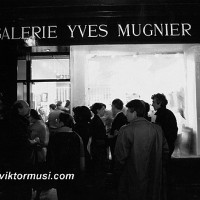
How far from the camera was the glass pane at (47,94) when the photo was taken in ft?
30.1

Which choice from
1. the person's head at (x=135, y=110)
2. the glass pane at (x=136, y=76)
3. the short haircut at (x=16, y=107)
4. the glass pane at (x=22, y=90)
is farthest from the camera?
the glass pane at (x=136, y=76)

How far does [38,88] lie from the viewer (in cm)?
917

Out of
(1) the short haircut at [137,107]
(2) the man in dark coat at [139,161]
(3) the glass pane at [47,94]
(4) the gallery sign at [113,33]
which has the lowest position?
(2) the man in dark coat at [139,161]

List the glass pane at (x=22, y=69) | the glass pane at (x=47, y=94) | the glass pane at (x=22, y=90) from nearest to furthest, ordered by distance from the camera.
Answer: the glass pane at (x=22, y=90) → the glass pane at (x=22, y=69) → the glass pane at (x=47, y=94)

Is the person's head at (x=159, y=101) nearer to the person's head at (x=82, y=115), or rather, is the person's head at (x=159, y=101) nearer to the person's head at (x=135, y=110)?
the person's head at (x=82, y=115)

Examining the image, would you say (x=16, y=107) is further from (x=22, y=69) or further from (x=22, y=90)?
(x=22, y=69)

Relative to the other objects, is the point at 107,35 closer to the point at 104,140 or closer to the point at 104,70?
the point at 104,140

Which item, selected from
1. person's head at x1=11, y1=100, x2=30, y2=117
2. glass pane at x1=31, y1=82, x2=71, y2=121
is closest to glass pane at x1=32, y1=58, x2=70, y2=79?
glass pane at x1=31, y1=82, x2=71, y2=121

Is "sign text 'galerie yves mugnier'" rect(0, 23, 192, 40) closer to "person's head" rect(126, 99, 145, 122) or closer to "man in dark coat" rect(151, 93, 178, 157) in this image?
"man in dark coat" rect(151, 93, 178, 157)

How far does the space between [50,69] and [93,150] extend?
3.38 metres

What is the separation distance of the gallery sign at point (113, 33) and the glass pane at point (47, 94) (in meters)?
2.20

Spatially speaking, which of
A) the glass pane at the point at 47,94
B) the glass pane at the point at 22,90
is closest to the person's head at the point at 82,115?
the glass pane at the point at 22,90

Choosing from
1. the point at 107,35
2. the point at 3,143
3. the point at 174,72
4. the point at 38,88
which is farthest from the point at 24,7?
the point at 174,72

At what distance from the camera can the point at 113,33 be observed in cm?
712
